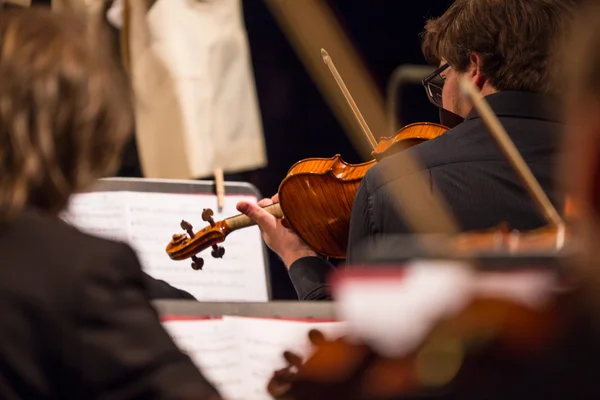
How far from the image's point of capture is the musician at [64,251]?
0.98m

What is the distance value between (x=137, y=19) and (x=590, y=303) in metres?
1.40

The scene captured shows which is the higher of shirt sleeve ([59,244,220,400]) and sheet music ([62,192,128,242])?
sheet music ([62,192,128,242])

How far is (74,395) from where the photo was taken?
39.1 inches

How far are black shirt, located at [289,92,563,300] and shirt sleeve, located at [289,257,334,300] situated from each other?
8.0 inches

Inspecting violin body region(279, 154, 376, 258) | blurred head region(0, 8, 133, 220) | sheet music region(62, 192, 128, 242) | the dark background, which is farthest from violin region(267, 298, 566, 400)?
the dark background

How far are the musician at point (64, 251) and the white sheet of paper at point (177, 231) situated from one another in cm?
106

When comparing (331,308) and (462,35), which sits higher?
(462,35)

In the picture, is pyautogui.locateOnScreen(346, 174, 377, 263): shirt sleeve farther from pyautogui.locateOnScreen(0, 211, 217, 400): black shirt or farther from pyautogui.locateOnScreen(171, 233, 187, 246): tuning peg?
pyautogui.locateOnScreen(0, 211, 217, 400): black shirt

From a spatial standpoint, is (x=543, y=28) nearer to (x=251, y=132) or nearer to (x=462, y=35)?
(x=462, y=35)

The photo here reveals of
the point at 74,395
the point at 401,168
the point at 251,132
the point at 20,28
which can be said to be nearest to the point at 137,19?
the point at 251,132

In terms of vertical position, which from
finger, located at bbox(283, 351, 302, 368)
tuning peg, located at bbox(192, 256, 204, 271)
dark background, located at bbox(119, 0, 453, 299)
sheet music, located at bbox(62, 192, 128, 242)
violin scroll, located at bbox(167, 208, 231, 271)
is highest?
dark background, located at bbox(119, 0, 453, 299)

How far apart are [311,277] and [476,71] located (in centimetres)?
54

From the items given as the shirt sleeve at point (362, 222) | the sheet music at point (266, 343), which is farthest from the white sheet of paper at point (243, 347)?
the shirt sleeve at point (362, 222)

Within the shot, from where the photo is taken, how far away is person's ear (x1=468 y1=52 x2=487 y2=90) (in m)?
1.92
